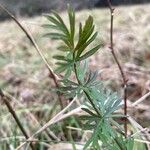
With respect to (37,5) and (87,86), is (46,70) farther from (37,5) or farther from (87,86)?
(37,5)

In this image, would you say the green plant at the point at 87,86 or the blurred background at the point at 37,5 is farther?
the blurred background at the point at 37,5

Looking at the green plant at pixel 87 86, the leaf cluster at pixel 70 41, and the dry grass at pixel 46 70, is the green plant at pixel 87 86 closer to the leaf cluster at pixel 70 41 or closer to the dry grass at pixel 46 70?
the leaf cluster at pixel 70 41

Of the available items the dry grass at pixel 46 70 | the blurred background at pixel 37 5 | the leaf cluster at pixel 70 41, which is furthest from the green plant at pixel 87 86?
the blurred background at pixel 37 5

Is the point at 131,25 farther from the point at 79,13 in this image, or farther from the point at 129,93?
the point at 129,93

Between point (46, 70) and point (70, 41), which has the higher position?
point (70, 41)

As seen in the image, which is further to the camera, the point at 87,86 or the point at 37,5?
the point at 37,5

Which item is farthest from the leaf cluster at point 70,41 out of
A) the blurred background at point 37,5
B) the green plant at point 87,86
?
the blurred background at point 37,5

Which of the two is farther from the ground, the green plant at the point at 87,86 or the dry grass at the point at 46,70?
the green plant at the point at 87,86

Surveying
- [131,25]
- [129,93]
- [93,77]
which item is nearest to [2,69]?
[129,93]

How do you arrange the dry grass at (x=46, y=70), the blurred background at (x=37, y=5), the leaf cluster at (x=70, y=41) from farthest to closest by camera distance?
the blurred background at (x=37, y=5), the dry grass at (x=46, y=70), the leaf cluster at (x=70, y=41)

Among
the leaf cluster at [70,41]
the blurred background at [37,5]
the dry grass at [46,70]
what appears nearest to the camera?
the leaf cluster at [70,41]

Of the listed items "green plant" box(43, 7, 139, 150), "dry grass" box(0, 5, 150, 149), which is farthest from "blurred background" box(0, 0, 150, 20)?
"green plant" box(43, 7, 139, 150)

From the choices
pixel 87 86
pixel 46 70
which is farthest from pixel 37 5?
pixel 87 86
